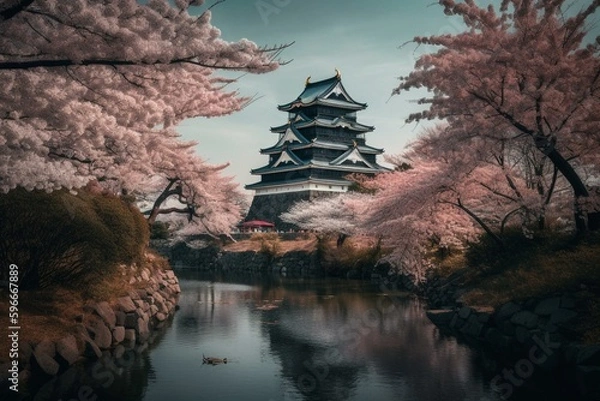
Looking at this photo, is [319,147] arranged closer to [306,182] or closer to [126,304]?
[306,182]

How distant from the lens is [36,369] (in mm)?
9094

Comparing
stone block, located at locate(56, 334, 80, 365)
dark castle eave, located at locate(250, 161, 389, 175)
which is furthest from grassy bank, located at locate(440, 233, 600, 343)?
dark castle eave, located at locate(250, 161, 389, 175)

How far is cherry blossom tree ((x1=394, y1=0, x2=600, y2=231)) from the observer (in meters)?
11.8

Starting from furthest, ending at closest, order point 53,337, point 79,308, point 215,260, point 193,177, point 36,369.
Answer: point 215,260
point 193,177
point 79,308
point 53,337
point 36,369

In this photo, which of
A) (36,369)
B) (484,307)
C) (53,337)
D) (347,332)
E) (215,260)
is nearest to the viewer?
(36,369)

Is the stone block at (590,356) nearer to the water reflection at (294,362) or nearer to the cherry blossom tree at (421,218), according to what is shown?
the water reflection at (294,362)

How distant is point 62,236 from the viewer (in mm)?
11227

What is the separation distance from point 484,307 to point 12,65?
11997 millimetres

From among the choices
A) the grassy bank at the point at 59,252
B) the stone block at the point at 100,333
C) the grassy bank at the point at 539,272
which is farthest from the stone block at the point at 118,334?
the grassy bank at the point at 539,272

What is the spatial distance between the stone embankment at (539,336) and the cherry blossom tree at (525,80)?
9.63ft

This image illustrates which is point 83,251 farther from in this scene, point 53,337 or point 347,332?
point 347,332

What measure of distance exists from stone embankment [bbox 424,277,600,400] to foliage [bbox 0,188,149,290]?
9.28m

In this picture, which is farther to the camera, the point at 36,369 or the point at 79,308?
the point at 79,308

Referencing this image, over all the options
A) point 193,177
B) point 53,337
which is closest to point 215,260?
point 193,177
